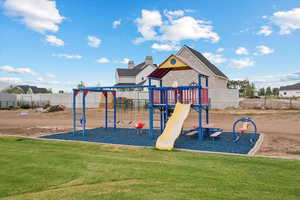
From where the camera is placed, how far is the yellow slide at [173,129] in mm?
8289

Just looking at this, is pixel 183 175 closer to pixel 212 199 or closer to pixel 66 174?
pixel 212 199

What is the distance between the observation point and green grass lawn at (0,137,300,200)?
3979mm

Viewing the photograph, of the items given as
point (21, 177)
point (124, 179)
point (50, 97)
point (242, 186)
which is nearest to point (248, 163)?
point (242, 186)

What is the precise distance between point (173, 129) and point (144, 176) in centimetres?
468

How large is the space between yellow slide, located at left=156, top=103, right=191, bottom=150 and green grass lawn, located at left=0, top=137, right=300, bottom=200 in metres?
1.10

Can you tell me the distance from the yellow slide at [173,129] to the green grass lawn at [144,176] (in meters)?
1.10

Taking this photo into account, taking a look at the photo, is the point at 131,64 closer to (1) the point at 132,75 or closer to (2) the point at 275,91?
(1) the point at 132,75

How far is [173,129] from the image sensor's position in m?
9.43

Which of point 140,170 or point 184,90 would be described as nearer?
point 140,170

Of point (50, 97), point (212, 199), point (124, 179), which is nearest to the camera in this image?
point (212, 199)

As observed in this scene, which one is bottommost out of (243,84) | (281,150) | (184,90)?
(281,150)

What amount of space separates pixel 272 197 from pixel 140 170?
2692mm

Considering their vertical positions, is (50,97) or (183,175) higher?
(50,97)

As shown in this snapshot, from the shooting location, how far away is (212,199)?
3676mm
